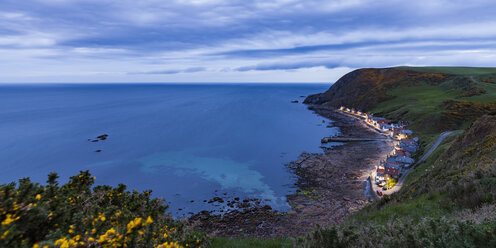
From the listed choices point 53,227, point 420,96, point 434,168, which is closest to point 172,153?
point 434,168

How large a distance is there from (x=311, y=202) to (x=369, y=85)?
463 ft

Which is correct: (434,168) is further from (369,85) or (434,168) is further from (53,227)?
(369,85)

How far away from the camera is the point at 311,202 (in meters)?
37.1

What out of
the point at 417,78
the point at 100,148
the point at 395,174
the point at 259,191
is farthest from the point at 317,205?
the point at 417,78

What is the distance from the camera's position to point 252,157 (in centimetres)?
6400

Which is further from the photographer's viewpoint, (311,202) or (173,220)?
(311,202)

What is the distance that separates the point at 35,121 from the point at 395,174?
142332 mm

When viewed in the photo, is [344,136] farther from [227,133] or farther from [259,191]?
[259,191]

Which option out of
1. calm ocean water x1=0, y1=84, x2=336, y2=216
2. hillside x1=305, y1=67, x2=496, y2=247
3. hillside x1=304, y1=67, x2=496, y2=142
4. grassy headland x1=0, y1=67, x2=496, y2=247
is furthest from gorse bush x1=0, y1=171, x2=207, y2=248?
hillside x1=304, y1=67, x2=496, y2=142

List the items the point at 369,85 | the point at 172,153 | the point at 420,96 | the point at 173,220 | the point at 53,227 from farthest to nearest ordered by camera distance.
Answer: the point at 369,85 < the point at 420,96 < the point at 172,153 < the point at 173,220 < the point at 53,227

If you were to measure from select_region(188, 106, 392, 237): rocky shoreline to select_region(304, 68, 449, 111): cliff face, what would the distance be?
87033 mm

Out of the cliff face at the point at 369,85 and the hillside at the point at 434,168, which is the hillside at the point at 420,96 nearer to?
the cliff face at the point at 369,85

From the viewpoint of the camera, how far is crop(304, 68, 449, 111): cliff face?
451 ft

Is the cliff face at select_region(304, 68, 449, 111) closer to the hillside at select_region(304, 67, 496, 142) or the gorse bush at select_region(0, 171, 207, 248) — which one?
the hillside at select_region(304, 67, 496, 142)
